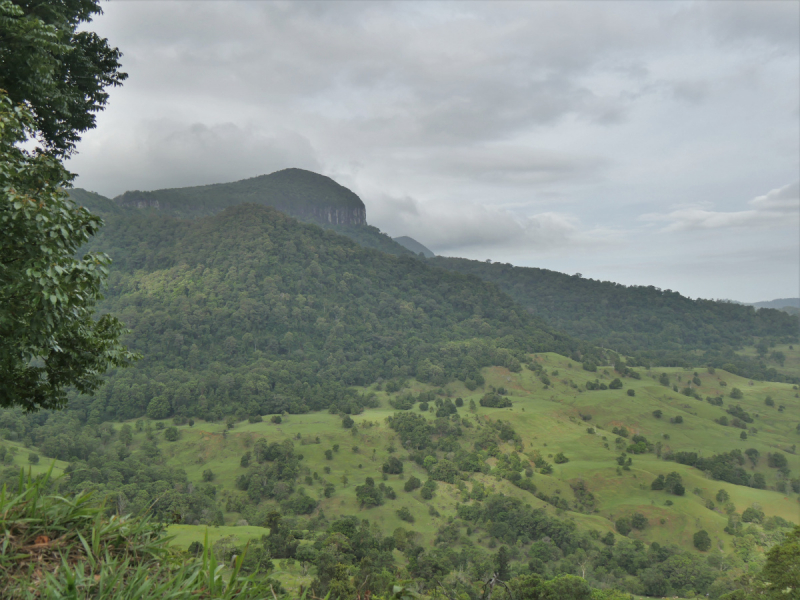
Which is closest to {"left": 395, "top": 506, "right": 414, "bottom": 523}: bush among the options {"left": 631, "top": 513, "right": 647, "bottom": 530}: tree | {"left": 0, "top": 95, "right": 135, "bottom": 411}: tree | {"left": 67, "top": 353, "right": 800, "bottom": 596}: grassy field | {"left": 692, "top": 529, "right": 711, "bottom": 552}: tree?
{"left": 67, "top": 353, "right": 800, "bottom": 596}: grassy field

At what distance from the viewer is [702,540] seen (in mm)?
58906

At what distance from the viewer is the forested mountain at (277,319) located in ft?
329

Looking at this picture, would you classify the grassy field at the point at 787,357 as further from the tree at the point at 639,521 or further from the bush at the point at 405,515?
the bush at the point at 405,515

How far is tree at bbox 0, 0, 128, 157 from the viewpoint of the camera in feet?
23.6

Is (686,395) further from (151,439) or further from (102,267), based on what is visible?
(102,267)

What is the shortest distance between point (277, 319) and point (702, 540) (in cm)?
10952

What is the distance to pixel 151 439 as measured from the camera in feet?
253

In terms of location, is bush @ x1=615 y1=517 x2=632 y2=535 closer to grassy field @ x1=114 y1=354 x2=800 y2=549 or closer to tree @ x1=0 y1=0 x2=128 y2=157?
grassy field @ x1=114 y1=354 x2=800 y2=549

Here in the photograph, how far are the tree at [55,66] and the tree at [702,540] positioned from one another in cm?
7476

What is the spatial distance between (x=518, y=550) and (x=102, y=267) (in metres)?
60.2

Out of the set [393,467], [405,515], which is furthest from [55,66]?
[393,467]

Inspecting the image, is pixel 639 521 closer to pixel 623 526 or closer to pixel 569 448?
pixel 623 526

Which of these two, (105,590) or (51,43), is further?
(51,43)

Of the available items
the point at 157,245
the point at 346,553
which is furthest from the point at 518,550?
the point at 157,245
